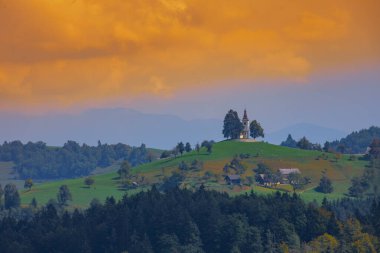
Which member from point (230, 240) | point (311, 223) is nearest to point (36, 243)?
point (230, 240)

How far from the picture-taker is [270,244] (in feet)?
614

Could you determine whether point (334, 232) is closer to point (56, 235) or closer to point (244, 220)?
point (244, 220)

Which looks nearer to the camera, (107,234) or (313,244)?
(313,244)

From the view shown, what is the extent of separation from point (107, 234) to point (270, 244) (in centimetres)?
2857

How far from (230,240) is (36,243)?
104 ft

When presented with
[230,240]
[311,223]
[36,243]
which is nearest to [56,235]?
[36,243]

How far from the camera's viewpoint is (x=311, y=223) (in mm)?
193500

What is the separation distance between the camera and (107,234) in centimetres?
19900

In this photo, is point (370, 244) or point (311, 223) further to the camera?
point (311, 223)

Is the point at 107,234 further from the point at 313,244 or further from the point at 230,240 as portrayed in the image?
the point at 313,244

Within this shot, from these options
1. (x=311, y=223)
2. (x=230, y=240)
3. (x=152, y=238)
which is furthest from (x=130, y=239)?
(x=311, y=223)

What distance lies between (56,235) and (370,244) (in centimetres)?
5101

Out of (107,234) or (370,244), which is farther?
(107,234)

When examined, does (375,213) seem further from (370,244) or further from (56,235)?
(56,235)
